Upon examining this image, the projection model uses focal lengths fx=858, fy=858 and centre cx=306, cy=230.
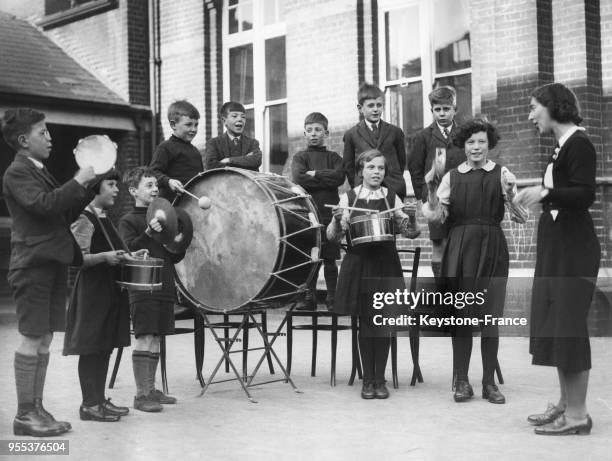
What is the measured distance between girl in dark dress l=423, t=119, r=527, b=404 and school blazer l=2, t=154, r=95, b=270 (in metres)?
2.35

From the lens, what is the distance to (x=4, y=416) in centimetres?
540

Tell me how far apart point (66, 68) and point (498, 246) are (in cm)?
1007

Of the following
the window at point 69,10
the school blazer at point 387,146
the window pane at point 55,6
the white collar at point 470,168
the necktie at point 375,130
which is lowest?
the white collar at point 470,168

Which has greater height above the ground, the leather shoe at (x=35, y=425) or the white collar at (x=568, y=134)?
the white collar at (x=568, y=134)

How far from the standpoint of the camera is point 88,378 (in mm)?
5332

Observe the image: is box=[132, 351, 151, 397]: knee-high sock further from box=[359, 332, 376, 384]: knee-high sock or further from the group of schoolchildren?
box=[359, 332, 376, 384]: knee-high sock

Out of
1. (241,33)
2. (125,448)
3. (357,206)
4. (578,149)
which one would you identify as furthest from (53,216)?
(241,33)

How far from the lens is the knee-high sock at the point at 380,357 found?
6.01 meters

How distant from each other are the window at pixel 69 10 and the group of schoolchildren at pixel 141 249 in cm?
793

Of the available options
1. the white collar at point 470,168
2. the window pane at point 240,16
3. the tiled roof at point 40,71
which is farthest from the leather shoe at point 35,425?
the window pane at point 240,16

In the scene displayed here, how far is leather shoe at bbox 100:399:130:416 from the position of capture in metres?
5.35

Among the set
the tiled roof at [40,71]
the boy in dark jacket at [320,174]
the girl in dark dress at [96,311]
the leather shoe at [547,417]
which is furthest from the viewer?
the tiled roof at [40,71]

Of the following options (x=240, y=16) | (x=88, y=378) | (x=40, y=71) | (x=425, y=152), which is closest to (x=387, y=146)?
(x=425, y=152)

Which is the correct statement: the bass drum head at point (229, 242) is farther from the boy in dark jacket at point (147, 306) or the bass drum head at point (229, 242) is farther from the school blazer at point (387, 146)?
the school blazer at point (387, 146)
